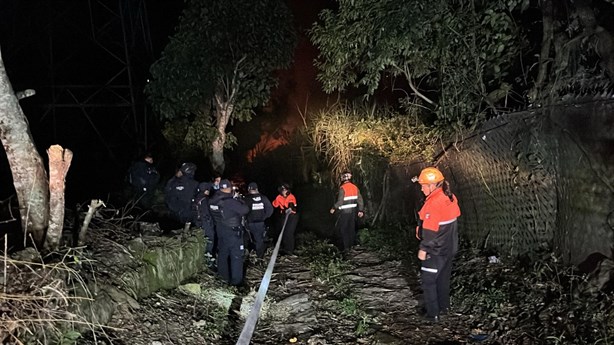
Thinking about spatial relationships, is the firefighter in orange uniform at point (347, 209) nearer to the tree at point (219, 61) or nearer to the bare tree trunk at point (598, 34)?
the bare tree trunk at point (598, 34)

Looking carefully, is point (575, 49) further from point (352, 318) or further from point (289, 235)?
point (289, 235)

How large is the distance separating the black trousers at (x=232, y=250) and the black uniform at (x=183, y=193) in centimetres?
226

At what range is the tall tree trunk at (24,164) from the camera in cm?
396

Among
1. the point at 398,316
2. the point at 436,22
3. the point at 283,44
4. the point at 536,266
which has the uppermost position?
the point at 283,44

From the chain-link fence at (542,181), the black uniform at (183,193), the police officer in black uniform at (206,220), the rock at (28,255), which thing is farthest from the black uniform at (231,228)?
the chain-link fence at (542,181)

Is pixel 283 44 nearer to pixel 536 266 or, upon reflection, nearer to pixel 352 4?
pixel 352 4

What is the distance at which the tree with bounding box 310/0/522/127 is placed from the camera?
7.02 metres

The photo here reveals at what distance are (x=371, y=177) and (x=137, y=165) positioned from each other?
19.6 feet

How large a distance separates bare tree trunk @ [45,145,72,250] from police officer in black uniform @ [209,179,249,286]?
9.18 ft

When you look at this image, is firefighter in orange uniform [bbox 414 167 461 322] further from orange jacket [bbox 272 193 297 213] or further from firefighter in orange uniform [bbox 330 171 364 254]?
orange jacket [bbox 272 193 297 213]

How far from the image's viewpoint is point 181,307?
5215mm

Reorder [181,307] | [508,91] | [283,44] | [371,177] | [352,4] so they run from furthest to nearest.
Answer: [283,44], [371,177], [352,4], [508,91], [181,307]

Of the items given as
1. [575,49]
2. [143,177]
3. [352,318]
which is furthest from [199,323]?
[143,177]

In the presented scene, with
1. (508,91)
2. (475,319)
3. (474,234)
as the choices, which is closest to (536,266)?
(475,319)
